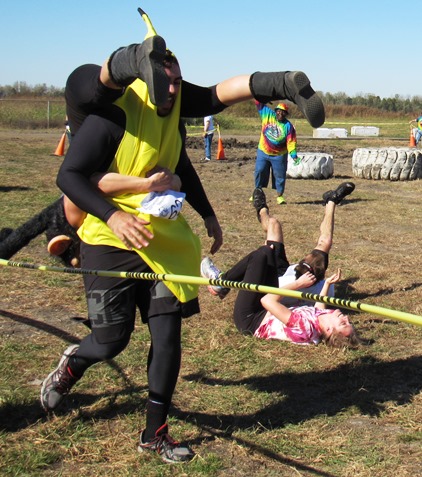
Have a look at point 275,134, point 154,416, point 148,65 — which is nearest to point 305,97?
point 148,65

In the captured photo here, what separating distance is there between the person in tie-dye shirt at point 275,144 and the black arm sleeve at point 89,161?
9204 millimetres

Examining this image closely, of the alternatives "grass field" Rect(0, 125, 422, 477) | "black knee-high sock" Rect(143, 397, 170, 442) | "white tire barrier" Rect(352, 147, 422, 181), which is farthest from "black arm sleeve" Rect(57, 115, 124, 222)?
"white tire barrier" Rect(352, 147, 422, 181)

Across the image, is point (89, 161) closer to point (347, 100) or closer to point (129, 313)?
point (129, 313)

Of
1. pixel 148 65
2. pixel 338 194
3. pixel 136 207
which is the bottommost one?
pixel 338 194

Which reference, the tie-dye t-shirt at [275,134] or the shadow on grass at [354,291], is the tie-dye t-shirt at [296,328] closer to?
the shadow on grass at [354,291]

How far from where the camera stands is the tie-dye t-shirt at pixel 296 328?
530cm

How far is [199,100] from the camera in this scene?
3.56 m

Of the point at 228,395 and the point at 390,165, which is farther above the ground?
the point at 390,165

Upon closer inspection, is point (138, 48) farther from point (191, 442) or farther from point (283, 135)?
point (283, 135)

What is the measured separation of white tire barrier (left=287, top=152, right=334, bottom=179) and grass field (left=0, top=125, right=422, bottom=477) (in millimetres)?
8790

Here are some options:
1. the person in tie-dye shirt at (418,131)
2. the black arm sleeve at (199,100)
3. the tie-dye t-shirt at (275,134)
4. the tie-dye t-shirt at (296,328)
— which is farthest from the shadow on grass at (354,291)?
the person in tie-dye shirt at (418,131)

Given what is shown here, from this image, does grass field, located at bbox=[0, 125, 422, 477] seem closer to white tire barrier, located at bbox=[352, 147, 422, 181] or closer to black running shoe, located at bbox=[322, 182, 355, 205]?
black running shoe, located at bbox=[322, 182, 355, 205]

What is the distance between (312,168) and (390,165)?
1.85 meters

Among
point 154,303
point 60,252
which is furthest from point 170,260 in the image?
point 60,252
